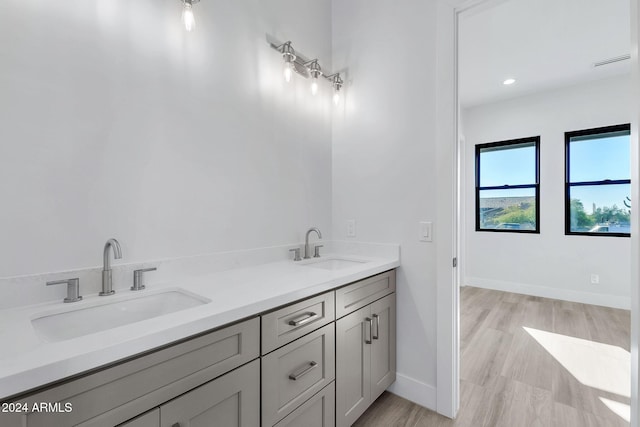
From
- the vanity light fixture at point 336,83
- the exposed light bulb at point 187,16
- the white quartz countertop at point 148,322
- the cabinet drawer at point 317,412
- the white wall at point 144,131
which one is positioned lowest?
the cabinet drawer at point 317,412

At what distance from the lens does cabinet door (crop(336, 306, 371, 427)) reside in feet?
4.75

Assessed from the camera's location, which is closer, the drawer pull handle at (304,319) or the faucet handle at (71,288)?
the faucet handle at (71,288)

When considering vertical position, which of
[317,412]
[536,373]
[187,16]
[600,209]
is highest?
[187,16]

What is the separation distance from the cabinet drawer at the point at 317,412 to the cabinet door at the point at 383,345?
39 cm

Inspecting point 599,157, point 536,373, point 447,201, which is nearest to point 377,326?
point 447,201

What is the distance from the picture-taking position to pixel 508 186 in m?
4.38

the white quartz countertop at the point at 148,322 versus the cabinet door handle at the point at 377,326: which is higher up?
the white quartz countertop at the point at 148,322

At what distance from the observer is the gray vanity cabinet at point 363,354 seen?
1.46m

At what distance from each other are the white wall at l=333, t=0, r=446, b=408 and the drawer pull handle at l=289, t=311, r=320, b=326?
857mm

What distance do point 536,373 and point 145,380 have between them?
2.61 m

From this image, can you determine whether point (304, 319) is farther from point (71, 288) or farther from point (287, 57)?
point (287, 57)

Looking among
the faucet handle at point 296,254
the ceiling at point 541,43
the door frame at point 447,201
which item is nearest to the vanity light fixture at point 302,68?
the door frame at point 447,201

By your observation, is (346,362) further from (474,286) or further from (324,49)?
(474,286)

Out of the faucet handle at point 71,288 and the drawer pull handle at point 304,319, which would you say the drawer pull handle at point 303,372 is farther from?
the faucet handle at point 71,288
